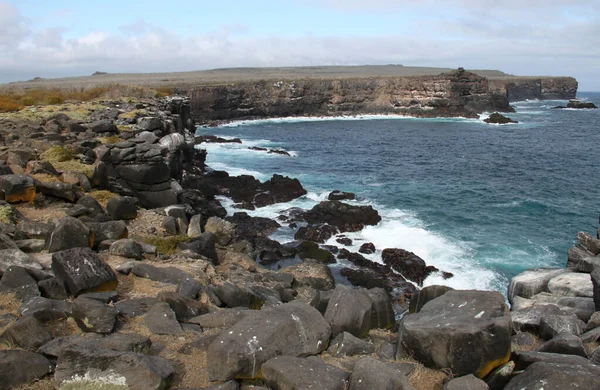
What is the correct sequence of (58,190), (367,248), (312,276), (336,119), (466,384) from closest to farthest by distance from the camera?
(466,384) < (58,190) < (312,276) < (367,248) < (336,119)

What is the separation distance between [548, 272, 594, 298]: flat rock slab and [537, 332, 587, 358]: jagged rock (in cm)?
492

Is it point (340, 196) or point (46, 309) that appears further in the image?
point (340, 196)

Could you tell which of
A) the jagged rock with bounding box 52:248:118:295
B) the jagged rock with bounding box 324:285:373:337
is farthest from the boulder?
the jagged rock with bounding box 324:285:373:337

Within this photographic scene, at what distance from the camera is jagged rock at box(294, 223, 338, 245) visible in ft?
94.4

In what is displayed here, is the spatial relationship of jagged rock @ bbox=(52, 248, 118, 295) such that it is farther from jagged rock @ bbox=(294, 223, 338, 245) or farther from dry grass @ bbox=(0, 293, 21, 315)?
jagged rock @ bbox=(294, 223, 338, 245)

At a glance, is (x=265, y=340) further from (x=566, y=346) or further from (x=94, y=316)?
(x=566, y=346)

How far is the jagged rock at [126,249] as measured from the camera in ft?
44.4

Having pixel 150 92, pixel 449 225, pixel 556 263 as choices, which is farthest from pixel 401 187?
pixel 150 92

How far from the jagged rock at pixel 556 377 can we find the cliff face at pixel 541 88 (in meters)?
170

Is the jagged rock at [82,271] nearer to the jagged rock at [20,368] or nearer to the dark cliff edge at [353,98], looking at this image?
the jagged rock at [20,368]

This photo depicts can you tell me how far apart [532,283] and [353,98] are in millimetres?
103901

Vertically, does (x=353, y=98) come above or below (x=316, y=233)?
above

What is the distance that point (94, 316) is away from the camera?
8766mm

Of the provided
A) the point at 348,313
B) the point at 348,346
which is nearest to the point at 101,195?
the point at 348,313
